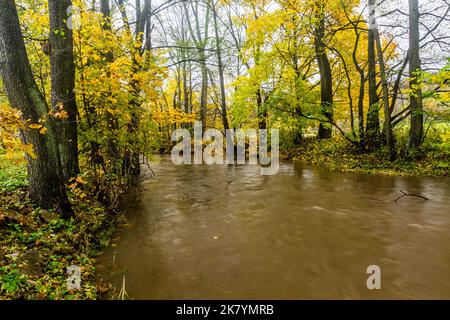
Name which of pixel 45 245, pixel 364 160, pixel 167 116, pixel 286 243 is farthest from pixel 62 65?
pixel 364 160

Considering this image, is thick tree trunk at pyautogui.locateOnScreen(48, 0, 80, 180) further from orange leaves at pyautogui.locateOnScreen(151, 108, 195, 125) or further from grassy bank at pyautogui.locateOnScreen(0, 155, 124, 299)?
orange leaves at pyautogui.locateOnScreen(151, 108, 195, 125)

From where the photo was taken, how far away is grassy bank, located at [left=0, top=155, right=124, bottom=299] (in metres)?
3.09

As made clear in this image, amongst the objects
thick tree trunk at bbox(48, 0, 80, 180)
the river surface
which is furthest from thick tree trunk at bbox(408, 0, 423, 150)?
thick tree trunk at bbox(48, 0, 80, 180)

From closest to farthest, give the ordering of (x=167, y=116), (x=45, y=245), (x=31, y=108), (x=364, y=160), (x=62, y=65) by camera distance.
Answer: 1. (x=45, y=245)
2. (x=31, y=108)
3. (x=62, y=65)
4. (x=167, y=116)
5. (x=364, y=160)

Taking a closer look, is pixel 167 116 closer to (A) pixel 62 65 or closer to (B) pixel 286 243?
(A) pixel 62 65

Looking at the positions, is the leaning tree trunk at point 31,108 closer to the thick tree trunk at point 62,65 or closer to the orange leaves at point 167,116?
the thick tree trunk at point 62,65

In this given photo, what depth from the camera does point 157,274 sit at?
13.3ft

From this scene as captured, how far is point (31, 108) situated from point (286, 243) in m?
5.08

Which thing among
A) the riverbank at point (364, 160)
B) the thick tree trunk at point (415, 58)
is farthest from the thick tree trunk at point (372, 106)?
the thick tree trunk at point (415, 58)

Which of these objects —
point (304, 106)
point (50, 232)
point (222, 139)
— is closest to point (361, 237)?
point (50, 232)

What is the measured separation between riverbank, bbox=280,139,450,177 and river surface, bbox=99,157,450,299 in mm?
1395

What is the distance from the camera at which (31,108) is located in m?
4.70

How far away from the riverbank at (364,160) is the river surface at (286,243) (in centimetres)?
139

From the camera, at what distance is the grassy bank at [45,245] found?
309 cm
